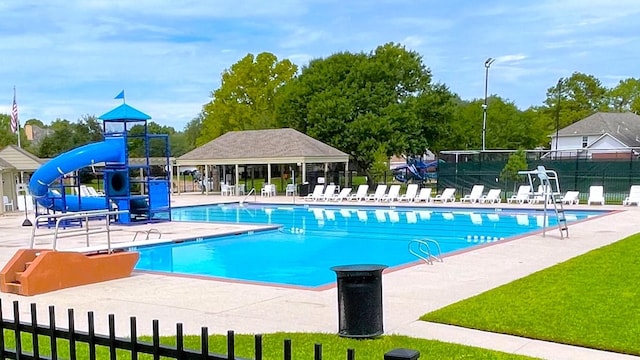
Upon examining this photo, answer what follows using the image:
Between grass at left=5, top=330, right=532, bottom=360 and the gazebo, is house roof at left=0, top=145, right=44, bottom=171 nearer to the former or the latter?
the gazebo

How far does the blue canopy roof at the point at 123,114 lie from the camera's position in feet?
69.3

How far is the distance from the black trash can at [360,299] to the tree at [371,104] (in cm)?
3284

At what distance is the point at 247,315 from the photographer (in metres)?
7.34

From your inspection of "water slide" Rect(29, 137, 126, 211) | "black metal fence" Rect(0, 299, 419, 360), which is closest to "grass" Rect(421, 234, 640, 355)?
"black metal fence" Rect(0, 299, 419, 360)

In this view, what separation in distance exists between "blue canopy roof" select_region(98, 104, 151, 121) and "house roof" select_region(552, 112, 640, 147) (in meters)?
49.0

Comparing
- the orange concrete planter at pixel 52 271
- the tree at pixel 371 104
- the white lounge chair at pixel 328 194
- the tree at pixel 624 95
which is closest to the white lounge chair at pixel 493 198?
the white lounge chair at pixel 328 194

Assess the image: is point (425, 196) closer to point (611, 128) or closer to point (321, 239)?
point (321, 239)

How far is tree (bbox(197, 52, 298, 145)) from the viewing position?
6050 cm

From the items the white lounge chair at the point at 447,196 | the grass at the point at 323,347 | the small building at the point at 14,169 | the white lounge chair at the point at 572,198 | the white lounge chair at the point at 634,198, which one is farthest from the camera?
the white lounge chair at the point at 447,196

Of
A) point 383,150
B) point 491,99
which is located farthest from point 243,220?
point 491,99

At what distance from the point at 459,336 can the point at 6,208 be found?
28.1 metres

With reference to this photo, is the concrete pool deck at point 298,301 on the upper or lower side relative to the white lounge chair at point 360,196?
upper

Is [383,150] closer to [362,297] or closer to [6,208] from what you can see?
[6,208]

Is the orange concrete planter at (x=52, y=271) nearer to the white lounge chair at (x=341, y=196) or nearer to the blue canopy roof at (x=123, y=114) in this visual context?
the blue canopy roof at (x=123, y=114)
